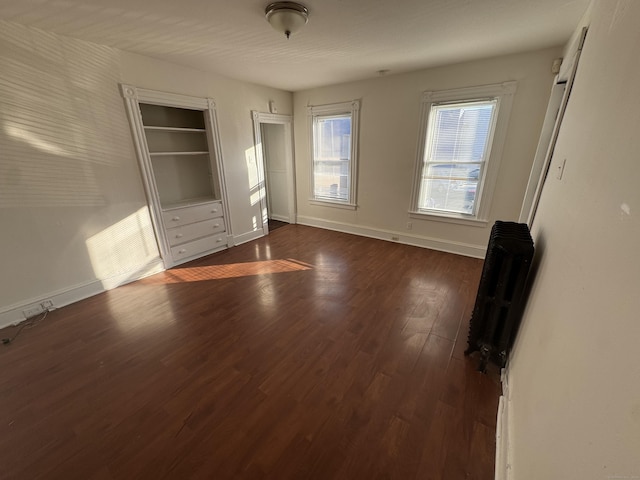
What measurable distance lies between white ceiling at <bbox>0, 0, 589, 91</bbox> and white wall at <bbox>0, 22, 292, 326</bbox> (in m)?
0.21

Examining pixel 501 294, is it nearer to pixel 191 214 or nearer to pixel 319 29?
pixel 319 29

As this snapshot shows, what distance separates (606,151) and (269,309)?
2378 millimetres

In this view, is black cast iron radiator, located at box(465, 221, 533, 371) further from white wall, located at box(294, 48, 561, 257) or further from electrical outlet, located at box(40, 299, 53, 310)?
electrical outlet, located at box(40, 299, 53, 310)

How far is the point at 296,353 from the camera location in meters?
1.91

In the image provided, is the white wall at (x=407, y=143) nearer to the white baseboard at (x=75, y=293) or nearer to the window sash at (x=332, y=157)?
the window sash at (x=332, y=157)

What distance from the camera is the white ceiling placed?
1.82 metres

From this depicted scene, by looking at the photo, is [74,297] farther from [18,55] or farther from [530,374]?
[530,374]

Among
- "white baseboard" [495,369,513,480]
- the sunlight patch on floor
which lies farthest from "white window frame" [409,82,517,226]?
"white baseboard" [495,369,513,480]

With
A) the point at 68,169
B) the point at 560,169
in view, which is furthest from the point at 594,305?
the point at 68,169

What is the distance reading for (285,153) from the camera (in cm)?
493

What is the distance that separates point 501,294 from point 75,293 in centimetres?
385

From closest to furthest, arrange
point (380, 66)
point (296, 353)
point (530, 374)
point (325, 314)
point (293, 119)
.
Result: 1. point (530, 374)
2. point (296, 353)
3. point (325, 314)
4. point (380, 66)
5. point (293, 119)

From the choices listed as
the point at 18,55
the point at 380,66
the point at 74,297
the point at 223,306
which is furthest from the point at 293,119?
the point at 74,297

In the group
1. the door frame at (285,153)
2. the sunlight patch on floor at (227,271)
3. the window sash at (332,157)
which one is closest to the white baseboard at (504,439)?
the sunlight patch on floor at (227,271)
